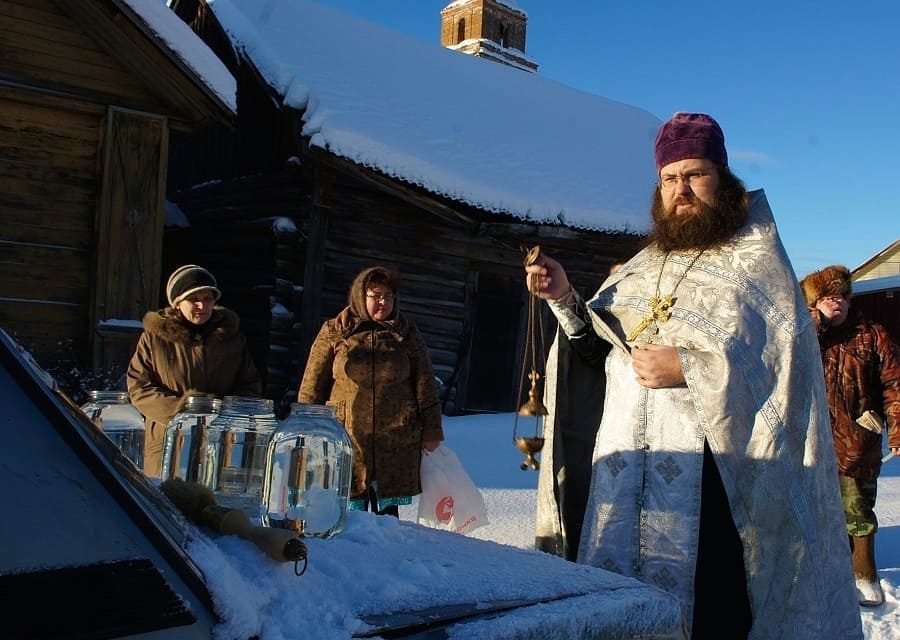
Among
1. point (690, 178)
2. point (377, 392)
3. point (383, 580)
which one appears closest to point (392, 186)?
point (377, 392)

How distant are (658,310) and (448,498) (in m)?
1.98

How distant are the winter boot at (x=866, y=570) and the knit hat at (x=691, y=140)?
9.89 feet

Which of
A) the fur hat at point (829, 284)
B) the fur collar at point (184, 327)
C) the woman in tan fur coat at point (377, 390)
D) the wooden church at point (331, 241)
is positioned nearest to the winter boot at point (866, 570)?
the fur hat at point (829, 284)

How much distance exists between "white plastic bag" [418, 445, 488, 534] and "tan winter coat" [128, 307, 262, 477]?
3.35 ft

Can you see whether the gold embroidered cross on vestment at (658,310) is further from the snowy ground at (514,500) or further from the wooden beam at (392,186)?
the wooden beam at (392,186)

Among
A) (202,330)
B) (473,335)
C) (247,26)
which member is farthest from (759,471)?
(247,26)

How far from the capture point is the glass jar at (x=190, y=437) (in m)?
1.85

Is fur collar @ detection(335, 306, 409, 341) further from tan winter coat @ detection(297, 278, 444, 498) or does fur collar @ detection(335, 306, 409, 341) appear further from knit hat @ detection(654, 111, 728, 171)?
knit hat @ detection(654, 111, 728, 171)

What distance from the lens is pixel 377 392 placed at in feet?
13.9

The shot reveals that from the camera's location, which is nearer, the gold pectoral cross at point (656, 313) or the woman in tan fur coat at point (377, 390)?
the gold pectoral cross at point (656, 313)

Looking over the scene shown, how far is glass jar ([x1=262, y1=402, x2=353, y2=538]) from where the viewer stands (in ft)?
5.14

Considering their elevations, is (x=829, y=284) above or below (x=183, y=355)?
above

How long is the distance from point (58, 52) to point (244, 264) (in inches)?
198

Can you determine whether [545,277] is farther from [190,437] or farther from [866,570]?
[866,570]
